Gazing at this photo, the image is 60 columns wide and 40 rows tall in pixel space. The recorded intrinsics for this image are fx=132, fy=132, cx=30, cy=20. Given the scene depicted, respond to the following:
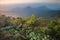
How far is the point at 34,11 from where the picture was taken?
2408 millimetres

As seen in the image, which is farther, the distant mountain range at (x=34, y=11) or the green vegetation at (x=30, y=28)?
the distant mountain range at (x=34, y=11)

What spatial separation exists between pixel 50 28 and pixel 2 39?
86cm

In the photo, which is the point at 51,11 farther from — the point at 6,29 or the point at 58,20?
the point at 6,29

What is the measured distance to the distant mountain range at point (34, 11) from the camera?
2.41 meters

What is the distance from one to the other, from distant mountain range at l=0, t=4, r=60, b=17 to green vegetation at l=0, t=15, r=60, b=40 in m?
0.08

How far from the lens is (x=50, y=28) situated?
7.66ft

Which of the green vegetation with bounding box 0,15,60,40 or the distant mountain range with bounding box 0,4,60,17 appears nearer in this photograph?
the green vegetation with bounding box 0,15,60,40

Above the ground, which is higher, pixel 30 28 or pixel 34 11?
pixel 34 11

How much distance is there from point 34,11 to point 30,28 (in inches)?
12.6

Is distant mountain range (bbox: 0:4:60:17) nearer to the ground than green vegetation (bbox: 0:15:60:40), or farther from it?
farther from it

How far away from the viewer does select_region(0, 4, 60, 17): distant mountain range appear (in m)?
2.41

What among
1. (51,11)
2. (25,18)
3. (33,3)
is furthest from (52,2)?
(25,18)

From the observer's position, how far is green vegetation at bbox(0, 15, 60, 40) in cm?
229

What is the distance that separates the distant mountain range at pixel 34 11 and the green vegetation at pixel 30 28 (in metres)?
0.08
